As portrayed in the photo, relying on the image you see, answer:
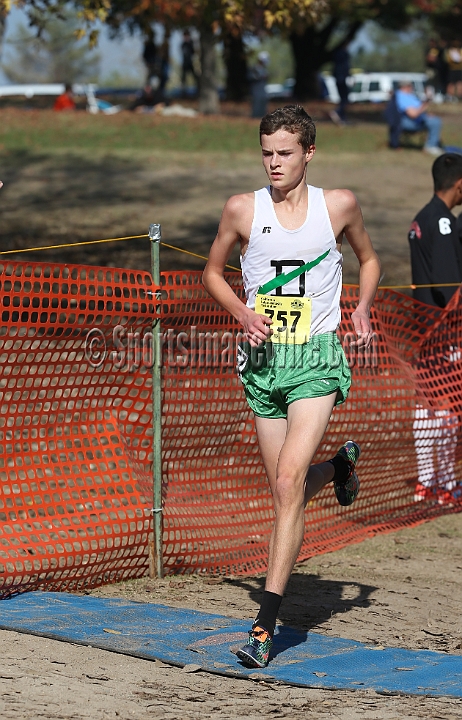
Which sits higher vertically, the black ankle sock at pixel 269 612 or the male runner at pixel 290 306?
the male runner at pixel 290 306

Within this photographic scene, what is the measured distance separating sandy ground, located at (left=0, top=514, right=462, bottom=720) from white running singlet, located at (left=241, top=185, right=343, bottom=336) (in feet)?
5.10

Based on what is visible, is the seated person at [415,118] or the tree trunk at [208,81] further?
the tree trunk at [208,81]

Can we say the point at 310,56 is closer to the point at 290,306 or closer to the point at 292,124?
the point at 292,124

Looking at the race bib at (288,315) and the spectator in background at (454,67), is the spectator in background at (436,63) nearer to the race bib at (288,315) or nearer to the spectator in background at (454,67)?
the spectator in background at (454,67)

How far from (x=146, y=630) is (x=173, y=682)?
0.68 m

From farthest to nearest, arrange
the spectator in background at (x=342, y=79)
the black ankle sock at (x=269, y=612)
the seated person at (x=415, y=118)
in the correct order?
the spectator in background at (x=342, y=79), the seated person at (x=415, y=118), the black ankle sock at (x=269, y=612)

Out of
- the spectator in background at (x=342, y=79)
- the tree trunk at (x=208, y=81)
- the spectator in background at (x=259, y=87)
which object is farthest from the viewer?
the spectator in background at (x=342, y=79)

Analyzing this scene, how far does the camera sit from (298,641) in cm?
493

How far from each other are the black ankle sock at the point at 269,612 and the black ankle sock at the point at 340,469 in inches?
35.9

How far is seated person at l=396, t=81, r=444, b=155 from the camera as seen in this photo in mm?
24344

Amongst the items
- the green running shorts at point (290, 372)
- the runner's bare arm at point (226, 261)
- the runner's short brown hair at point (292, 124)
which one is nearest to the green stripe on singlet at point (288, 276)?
the runner's bare arm at point (226, 261)

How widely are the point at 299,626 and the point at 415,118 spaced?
21074 mm

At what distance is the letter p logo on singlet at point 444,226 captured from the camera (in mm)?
7844

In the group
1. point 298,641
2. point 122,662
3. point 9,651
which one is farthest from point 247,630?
point 9,651
